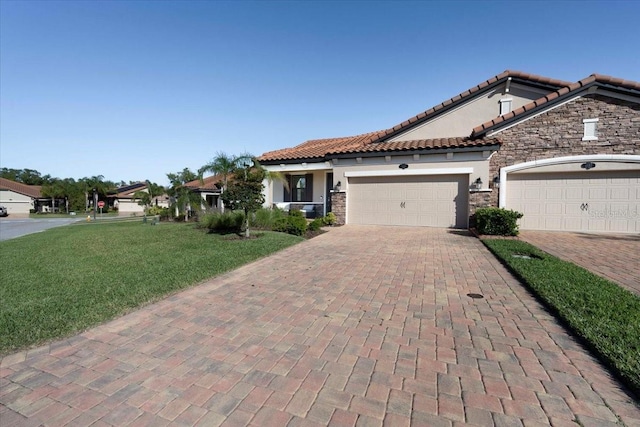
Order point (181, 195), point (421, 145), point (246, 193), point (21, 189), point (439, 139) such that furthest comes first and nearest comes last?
point (21, 189)
point (181, 195)
point (439, 139)
point (421, 145)
point (246, 193)

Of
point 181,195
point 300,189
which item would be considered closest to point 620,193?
point 300,189

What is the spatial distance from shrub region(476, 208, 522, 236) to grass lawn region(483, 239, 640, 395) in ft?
12.0

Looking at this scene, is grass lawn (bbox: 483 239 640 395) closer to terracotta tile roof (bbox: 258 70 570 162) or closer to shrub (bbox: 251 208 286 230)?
terracotta tile roof (bbox: 258 70 570 162)

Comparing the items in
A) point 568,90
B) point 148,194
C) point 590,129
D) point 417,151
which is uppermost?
point 568,90

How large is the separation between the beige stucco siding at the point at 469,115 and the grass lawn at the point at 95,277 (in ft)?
32.5

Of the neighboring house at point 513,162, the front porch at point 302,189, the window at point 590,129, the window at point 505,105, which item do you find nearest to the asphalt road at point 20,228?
the front porch at point 302,189

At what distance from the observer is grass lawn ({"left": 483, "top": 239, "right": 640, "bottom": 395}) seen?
2.87 metres

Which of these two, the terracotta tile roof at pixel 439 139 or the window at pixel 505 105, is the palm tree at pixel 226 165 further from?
the window at pixel 505 105

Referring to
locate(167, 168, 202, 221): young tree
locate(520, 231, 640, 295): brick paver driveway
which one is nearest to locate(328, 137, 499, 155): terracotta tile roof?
locate(520, 231, 640, 295): brick paver driveway

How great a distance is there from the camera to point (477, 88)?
585 inches

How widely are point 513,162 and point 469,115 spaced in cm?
412

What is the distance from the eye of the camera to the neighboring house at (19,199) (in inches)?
1982

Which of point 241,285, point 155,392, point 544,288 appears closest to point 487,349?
point 544,288

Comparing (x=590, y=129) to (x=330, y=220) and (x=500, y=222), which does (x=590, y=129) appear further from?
(x=330, y=220)
